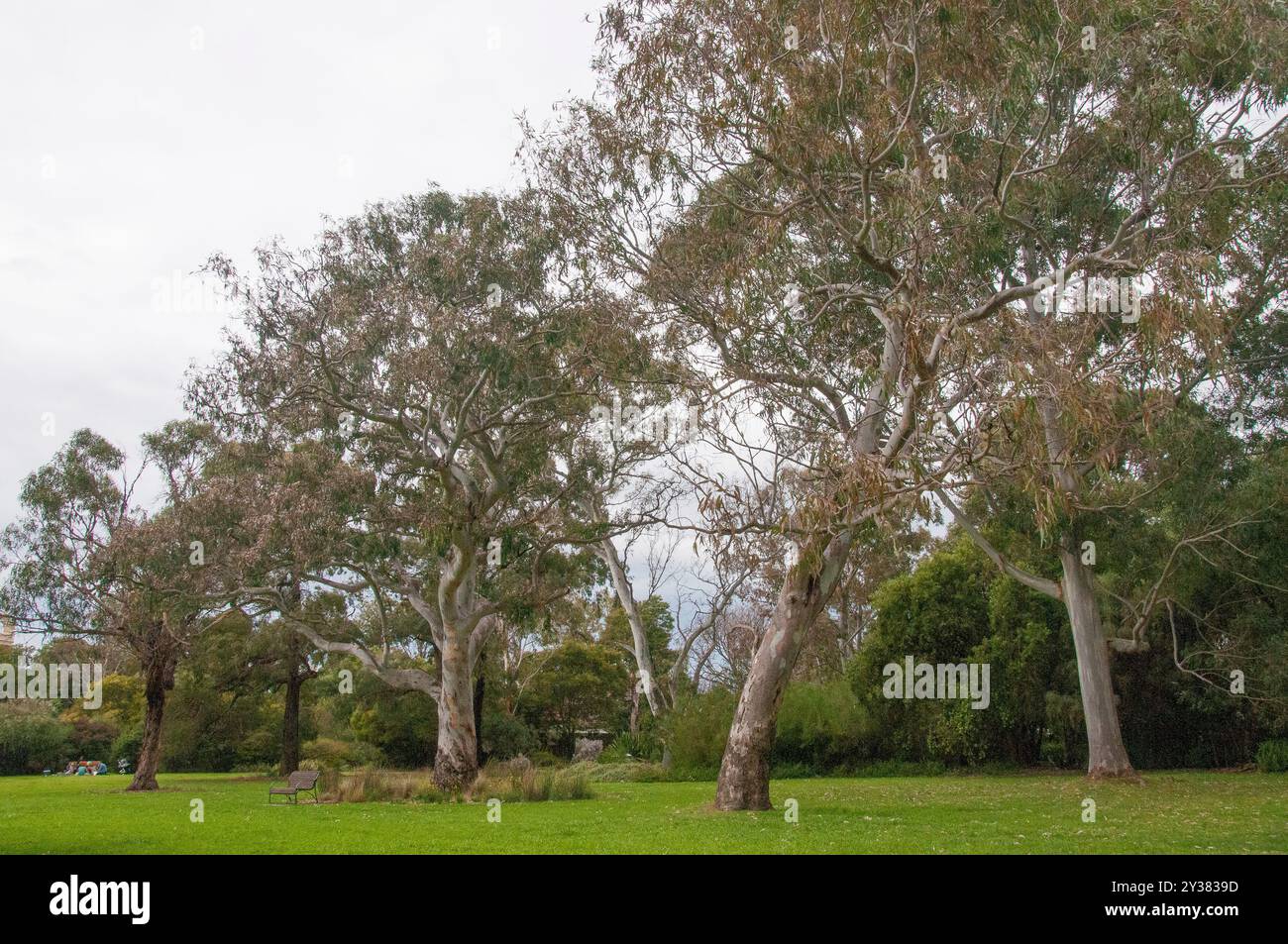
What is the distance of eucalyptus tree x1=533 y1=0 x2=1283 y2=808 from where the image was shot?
10.8 m

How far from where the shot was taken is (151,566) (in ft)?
57.3

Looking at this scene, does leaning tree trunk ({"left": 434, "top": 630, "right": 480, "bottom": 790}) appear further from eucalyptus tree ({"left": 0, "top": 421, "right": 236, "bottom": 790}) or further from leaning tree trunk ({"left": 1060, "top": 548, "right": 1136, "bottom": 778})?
leaning tree trunk ({"left": 1060, "top": 548, "right": 1136, "bottom": 778})

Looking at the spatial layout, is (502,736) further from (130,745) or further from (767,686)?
(767,686)

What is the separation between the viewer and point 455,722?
58.8ft

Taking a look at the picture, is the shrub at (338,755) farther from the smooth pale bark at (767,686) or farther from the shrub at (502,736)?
the smooth pale bark at (767,686)

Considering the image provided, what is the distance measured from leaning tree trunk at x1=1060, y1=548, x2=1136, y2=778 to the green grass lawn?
28.1 inches

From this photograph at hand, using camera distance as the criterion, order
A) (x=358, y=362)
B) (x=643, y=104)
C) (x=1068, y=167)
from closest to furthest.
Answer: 1. (x=643, y=104)
2. (x=1068, y=167)
3. (x=358, y=362)

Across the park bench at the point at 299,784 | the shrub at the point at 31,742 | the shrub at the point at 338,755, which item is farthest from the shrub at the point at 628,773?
the shrub at the point at 31,742

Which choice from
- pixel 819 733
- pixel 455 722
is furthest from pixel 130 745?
pixel 819 733

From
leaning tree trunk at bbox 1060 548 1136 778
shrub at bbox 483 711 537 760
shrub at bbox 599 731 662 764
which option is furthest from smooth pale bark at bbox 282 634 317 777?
leaning tree trunk at bbox 1060 548 1136 778

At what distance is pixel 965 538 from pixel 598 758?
37.1ft
